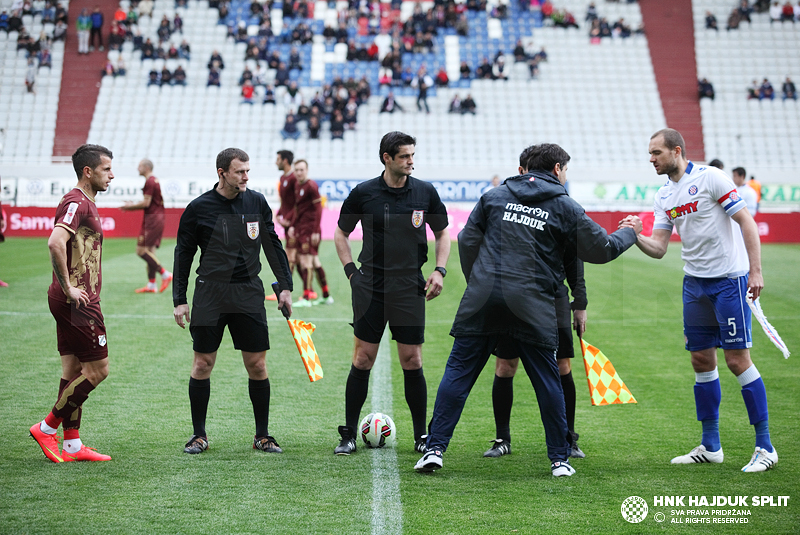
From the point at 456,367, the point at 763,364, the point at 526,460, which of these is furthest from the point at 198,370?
the point at 763,364

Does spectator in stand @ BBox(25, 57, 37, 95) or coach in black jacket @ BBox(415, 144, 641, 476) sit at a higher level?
spectator in stand @ BBox(25, 57, 37, 95)

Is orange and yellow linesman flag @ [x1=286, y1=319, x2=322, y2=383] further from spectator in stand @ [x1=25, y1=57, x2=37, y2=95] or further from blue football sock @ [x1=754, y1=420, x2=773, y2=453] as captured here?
spectator in stand @ [x1=25, y1=57, x2=37, y2=95]

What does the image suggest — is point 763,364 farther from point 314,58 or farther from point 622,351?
point 314,58

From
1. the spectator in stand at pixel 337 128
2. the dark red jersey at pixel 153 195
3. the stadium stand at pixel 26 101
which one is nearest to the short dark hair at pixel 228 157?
the dark red jersey at pixel 153 195

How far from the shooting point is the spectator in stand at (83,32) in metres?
34.7

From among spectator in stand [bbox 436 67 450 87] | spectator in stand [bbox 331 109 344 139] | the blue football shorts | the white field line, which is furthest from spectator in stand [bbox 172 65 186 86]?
the blue football shorts

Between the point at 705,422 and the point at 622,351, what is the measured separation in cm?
399

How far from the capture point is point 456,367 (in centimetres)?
482

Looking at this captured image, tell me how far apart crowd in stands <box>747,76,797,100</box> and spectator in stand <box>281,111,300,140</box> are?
20.9 metres

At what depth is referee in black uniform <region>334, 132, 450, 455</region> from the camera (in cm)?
517

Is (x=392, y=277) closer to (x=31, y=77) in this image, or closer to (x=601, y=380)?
(x=601, y=380)

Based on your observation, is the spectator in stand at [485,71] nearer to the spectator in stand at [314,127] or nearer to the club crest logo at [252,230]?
the spectator in stand at [314,127]

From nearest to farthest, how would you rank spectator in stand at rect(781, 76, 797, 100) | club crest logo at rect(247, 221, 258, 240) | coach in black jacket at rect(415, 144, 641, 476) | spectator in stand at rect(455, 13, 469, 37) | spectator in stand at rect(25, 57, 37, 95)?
coach in black jacket at rect(415, 144, 641, 476) → club crest logo at rect(247, 221, 258, 240) → spectator in stand at rect(25, 57, 37, 95) → spectator in stand at rect(781, 76, 797, 100) → spectator in stand at rect(455, 13, 469, 37)

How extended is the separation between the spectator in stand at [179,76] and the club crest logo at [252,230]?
3078 centimetres
